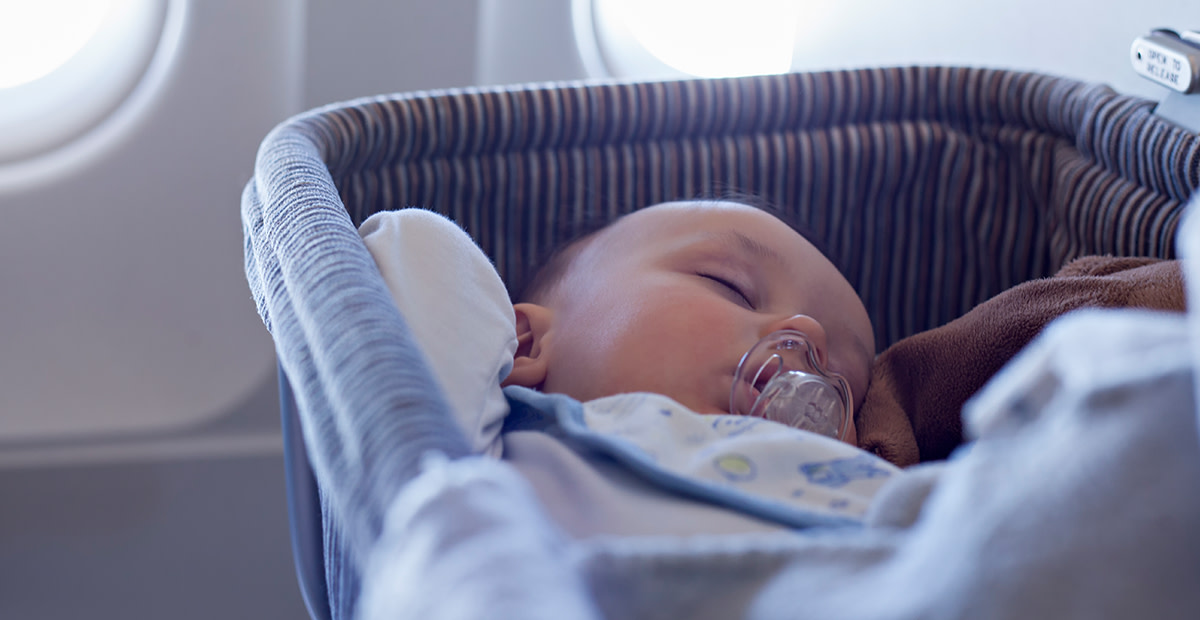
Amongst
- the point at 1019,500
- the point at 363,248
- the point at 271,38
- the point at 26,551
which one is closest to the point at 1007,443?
the point at 1019,500

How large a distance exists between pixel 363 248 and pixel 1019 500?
0.42m

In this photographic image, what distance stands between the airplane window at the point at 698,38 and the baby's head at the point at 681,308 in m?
0.69

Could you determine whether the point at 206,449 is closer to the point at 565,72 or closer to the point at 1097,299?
the point at 565,72

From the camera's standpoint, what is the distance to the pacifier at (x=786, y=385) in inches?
28.3

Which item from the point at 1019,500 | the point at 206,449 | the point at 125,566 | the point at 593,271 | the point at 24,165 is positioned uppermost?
the point at 1019,500

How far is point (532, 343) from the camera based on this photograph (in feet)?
2.77

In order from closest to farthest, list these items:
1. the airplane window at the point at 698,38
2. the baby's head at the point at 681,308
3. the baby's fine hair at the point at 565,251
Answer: the baby's head at the point at 681,308 < the baby's fine hair at the point at 565,251 < the airplane window at the point at 698,38

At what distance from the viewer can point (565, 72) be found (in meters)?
1.48

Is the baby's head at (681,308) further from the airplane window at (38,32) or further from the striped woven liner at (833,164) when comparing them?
the airplane window at (38,32)

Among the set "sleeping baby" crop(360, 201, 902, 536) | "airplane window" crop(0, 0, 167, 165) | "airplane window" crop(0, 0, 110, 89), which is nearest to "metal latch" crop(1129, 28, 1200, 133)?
"sleeping baby" crop(360, 201, 902, 536)

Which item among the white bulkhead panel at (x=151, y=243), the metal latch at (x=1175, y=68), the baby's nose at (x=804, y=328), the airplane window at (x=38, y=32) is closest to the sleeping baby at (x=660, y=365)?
the baby's nose at (x=804, y=328)

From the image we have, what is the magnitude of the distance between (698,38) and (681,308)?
116cm

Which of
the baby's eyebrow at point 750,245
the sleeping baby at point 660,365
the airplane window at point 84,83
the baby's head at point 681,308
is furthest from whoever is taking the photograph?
the airplane window at point 84,83

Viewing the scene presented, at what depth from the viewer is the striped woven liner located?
0.98 m
